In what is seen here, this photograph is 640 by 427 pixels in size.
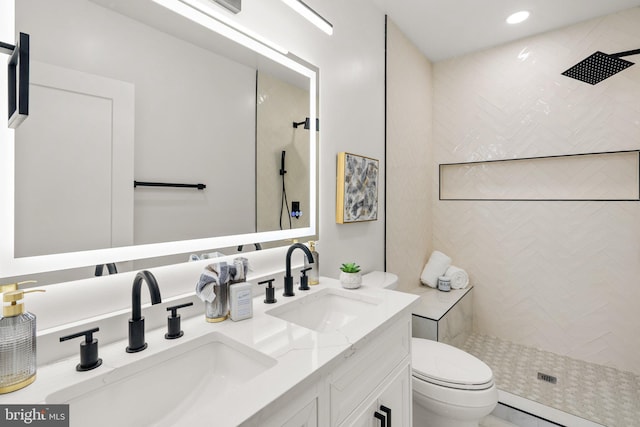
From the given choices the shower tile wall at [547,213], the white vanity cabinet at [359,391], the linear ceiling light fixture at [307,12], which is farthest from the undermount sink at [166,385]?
the shower tile wall at [547,213]

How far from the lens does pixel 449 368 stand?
1.48 metres

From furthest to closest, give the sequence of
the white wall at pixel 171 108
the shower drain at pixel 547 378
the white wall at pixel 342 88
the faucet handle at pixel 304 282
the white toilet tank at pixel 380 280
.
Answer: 1. the shower drain at pixel 547 378
2. the white toilet tank at pixel 380 280
3. the white wall at pixel 342 88
4. the faucet handle at pixel 304 282
5. the white wall at pixel 171 108

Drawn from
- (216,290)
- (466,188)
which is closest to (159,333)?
(216,290)

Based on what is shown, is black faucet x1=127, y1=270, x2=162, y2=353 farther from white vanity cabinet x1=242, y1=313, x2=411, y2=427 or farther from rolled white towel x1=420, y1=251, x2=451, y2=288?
rolled white towel x1=420, y1=251, x2=451, y2=288

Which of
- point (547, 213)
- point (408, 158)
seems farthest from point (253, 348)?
point (547, 213)

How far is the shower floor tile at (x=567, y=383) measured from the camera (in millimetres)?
1749

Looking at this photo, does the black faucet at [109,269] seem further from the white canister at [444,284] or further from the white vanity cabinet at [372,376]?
the white canister at [444,284]

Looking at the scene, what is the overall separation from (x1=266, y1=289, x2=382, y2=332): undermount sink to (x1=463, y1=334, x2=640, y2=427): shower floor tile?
1.46 metres

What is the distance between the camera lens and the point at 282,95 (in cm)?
141

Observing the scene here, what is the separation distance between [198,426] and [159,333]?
43 cm

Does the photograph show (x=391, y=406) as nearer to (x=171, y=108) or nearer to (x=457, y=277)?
(x=171, y=108)

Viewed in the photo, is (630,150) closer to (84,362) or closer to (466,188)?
(466,188)

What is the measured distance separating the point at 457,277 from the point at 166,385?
2434mm

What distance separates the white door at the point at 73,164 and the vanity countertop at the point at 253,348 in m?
0.28
